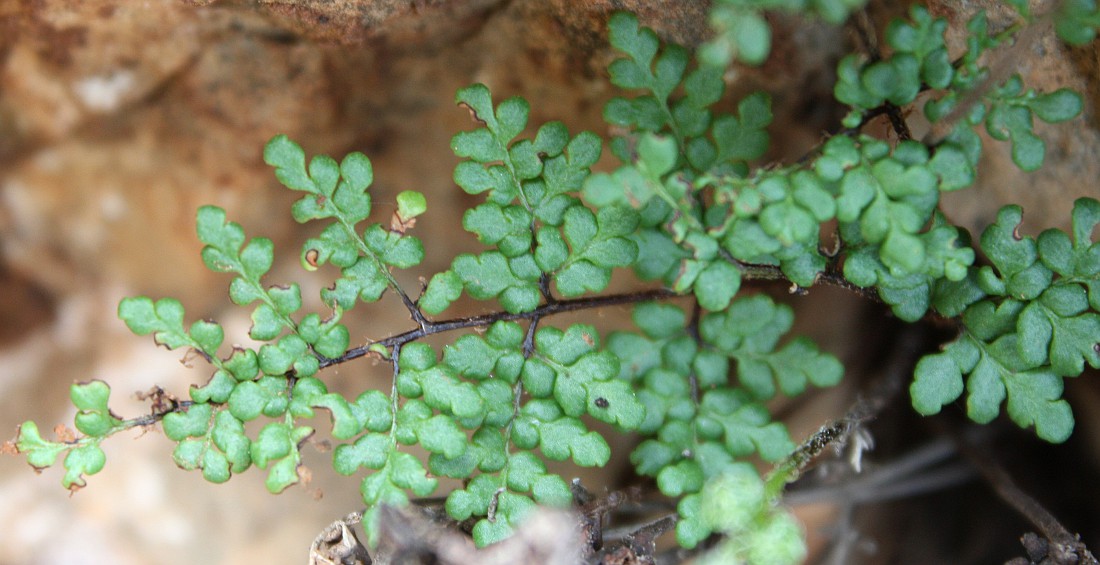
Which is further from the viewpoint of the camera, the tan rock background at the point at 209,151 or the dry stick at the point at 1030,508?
the tan rock background at the point at 209,151

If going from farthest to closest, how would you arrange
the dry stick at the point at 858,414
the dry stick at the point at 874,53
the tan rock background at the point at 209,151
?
the tan rock background at the point at 209,151 → the dry stick at the point at 858,414 → the dry stick at the point at 874,53

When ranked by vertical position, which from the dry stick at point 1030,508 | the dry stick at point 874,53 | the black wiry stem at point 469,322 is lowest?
the dry stick at point 1030,508

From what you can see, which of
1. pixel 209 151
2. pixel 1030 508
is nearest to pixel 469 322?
pixel 209 151

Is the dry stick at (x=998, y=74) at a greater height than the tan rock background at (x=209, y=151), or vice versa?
the dry stick at (x=998, y=74)

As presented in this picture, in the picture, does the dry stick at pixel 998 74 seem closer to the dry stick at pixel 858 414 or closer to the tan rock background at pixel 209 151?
the tan rock background at pixel 209 151

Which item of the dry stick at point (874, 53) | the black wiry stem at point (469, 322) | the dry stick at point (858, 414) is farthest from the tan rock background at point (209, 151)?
the black wiry stem at point (469, 322)

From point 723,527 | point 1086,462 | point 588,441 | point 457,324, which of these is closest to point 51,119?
point 457,324
